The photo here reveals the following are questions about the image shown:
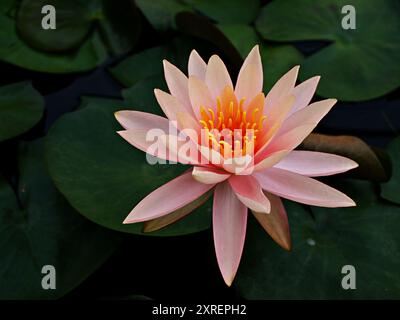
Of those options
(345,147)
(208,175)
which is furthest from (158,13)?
(208,175)

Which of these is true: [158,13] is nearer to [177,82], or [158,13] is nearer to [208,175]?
[177,82]

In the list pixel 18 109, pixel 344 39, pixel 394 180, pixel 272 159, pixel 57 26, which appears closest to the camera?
pixel 272 159

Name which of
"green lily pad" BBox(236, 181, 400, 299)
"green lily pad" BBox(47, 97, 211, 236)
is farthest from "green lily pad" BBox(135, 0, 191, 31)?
"green lily pad" BBox(236, 181, 400, 299)

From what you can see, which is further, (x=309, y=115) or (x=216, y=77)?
(x=216, y=77)

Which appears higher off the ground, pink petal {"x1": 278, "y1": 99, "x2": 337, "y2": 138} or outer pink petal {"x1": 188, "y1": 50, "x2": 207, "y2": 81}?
outer pink petal {"x1": 188, "y1": 50, "x2": 207, "y2": 81}

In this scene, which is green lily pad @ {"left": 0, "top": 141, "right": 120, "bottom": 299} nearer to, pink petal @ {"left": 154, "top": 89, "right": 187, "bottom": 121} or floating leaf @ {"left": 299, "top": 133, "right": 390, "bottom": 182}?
pink petal @ {"left": 154, "top": 89, "right": 187, "bottom": 121}
